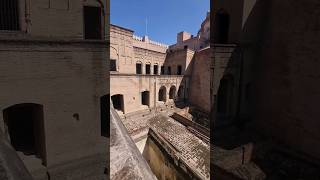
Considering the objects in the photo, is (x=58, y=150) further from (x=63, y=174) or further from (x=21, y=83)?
(x=21, y=83)

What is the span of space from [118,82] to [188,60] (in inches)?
404

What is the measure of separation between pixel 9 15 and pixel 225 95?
22.3 ft

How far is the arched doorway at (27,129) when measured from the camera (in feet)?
16.9

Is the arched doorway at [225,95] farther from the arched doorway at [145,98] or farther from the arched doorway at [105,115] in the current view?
the arched doorway at [145,98]

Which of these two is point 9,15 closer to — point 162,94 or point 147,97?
point 147,97

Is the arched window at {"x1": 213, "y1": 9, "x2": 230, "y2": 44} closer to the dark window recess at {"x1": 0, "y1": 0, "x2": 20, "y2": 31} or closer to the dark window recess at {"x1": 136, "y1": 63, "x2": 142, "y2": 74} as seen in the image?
the dark window recess at {"x1": 0, "y1": 0, "x2": 20, "y2": 31}

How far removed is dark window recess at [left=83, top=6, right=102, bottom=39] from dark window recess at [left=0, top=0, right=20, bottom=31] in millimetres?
1718

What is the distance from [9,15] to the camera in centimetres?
471

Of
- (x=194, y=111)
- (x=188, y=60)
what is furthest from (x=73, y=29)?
(x=188, y=60)

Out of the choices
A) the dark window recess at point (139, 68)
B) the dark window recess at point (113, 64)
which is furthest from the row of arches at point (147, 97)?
the dark window recess at point (139, 68)

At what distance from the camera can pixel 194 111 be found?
19.4 metres

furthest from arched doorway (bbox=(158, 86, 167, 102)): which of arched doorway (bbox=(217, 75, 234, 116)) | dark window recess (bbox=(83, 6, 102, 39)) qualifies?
dark window recess (bbox=(83, 6, 102, 39))

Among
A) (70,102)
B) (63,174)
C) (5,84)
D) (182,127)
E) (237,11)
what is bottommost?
(182,127)

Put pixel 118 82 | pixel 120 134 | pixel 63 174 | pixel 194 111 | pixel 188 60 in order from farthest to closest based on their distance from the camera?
pixel 188 60 → pixel 194 111 → pixel 118 82 → pixel 120 134 → pixel 63 174
